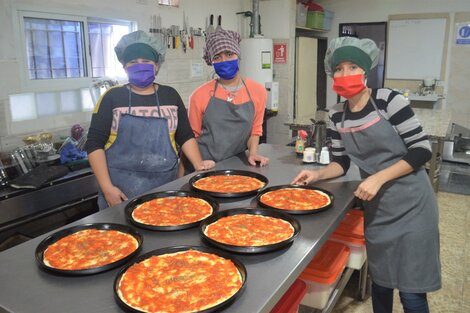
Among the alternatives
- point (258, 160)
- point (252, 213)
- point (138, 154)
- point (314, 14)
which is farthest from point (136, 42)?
point (314, 14)

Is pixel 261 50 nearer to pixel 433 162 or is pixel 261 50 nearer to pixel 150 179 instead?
pixel 433 162

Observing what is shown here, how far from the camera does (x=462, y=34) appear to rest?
22.6 ft

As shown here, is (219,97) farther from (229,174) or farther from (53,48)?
(53,48)

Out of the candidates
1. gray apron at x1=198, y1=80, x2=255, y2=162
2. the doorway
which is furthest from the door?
gray apron at x1=198, y1=80, x2=255, y2=162

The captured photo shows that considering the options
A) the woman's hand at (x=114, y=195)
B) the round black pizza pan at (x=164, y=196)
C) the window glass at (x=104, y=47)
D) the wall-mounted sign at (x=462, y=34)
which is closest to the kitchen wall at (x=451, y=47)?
the wall-mounted sign at (x=462, y=34)

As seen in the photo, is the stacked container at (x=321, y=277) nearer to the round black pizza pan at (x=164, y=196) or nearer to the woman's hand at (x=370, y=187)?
the woman's hand at (x=370, y=187)

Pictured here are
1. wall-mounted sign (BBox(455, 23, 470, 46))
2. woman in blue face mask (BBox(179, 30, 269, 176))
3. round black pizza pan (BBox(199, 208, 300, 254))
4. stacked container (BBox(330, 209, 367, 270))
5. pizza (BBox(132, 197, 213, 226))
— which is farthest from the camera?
wall-mounted sign (BBox(455, 23, 470, 46))

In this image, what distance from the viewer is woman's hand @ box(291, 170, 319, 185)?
2184mm

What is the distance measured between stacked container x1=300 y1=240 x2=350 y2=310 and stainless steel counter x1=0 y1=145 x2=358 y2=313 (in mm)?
377

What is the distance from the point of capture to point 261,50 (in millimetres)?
6105

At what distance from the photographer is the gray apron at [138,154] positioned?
2238 mm

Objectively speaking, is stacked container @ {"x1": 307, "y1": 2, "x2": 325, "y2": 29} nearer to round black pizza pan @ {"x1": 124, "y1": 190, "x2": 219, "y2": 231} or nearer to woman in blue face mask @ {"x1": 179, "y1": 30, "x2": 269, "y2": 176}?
woman in blue face mask @ {"x1": 179, "y1": 30, "x2": 269, "y2": 176}

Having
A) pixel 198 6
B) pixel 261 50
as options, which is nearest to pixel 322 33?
pixel 261 50

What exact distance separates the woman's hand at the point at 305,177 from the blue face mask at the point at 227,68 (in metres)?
0.88
